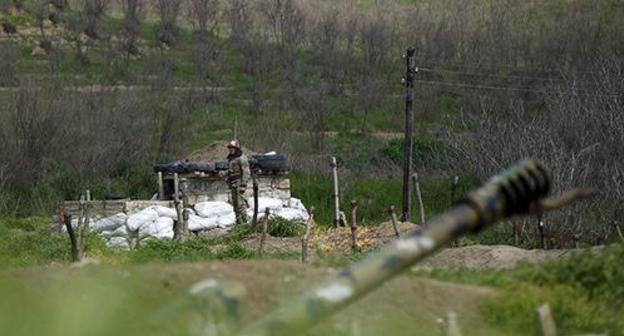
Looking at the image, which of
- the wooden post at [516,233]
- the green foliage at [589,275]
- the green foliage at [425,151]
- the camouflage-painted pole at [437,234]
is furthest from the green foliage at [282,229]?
the camouflage-painted pole at [437,234]

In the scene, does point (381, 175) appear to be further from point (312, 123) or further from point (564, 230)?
point (564, 230)

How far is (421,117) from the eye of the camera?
5597 centimetres

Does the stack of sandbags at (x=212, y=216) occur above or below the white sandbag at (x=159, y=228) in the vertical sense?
below

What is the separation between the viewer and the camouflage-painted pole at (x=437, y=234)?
3.31 m

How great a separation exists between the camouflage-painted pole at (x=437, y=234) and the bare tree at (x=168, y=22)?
6408cm

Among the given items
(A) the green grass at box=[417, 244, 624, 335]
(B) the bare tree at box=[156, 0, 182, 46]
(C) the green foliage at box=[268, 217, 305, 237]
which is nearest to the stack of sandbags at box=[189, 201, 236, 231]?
(C) the green foliage at box=[268, 217, 305, 237]

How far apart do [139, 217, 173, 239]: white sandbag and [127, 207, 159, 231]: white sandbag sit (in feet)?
0.34

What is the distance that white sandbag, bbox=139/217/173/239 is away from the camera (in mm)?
23584

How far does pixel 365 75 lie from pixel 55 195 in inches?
1252

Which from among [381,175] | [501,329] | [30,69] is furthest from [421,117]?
[501,329]

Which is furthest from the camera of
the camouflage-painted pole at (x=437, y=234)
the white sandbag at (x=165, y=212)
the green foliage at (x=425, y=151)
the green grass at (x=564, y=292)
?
the green foliage at (x=425, y=151)

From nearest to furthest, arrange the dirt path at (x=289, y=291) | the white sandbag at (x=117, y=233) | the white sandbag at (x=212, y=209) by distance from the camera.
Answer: the dirt path at (x=289, y=291) < the white sandbag at (x=117, y=233) < the white sandbag at (x=212, y=209)

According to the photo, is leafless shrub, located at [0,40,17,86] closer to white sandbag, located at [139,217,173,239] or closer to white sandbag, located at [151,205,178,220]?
white sandbag, located at [151,205,178,220]

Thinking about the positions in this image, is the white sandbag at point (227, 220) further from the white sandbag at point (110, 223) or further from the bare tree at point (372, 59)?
the bare tree at point (372, 59)
